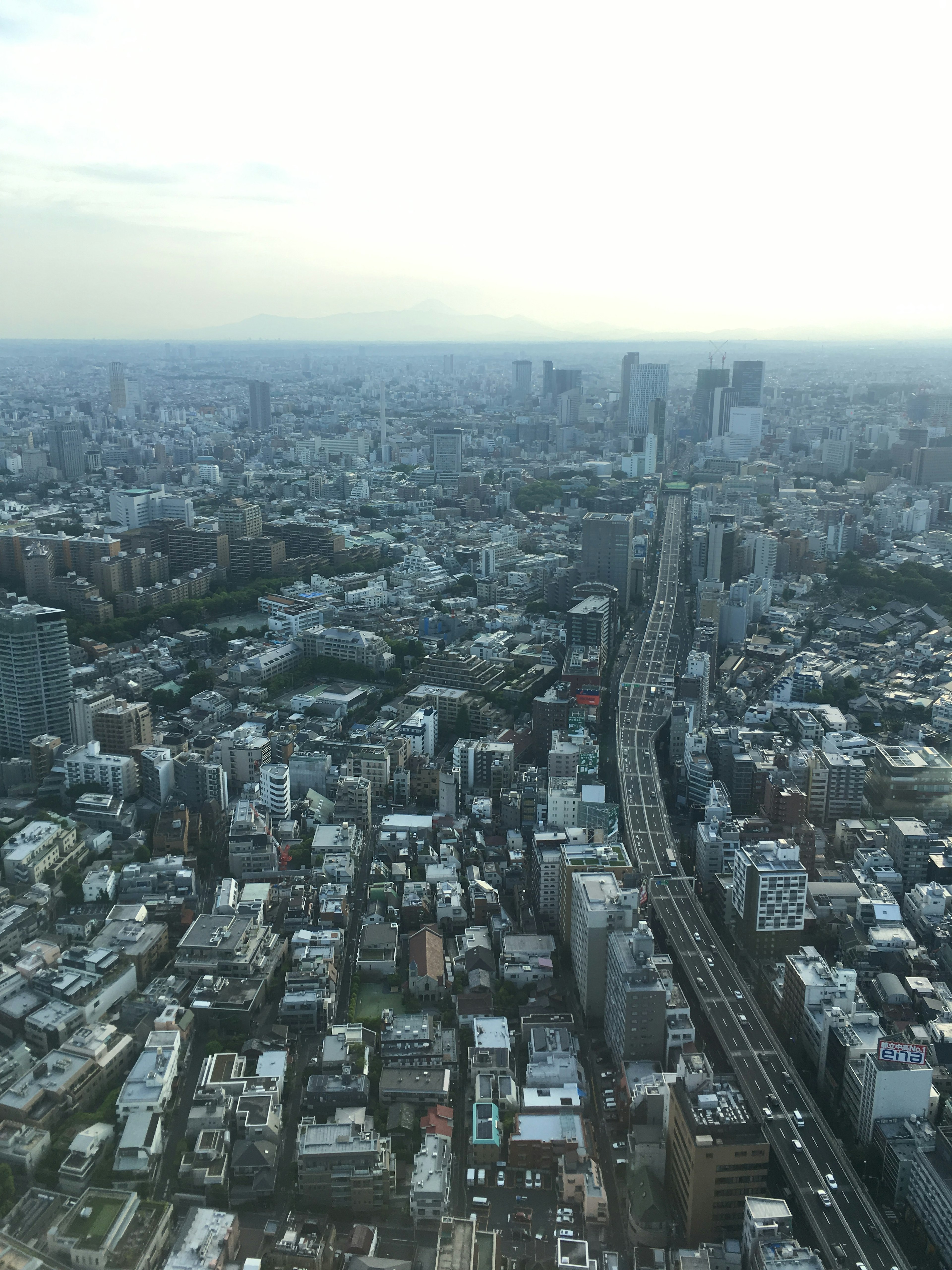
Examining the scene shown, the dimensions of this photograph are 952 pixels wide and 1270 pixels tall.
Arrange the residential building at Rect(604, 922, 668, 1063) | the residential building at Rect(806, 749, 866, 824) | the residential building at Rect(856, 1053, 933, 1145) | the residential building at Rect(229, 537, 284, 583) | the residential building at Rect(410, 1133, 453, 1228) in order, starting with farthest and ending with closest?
the residential building at Rect(229, 537, 284, 583)
the residential building at Rect(806, 749, 866, 824)
the residential building at Rect(604, 922, 668, 1063)
the residential building at Rect(856, 1053, 933, 1145)
the residential building at Rect(410, 1133, 453, 1228)

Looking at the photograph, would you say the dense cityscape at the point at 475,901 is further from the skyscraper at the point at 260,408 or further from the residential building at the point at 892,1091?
the skyscraper at the point at 260,408

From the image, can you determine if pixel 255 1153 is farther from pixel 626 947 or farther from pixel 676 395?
pixel 676 395

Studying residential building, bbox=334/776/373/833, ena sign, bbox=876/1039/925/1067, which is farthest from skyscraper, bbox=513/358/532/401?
ena sign, bbox=876/1039/925/1067

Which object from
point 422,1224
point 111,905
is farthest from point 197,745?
point 422,1224

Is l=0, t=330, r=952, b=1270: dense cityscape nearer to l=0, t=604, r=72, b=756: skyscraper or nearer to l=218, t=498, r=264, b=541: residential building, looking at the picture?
l=0, t=604, r=72, b=756: skyscraper

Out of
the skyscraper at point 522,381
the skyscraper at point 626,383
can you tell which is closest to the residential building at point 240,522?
the skyscraper at point 626,383
